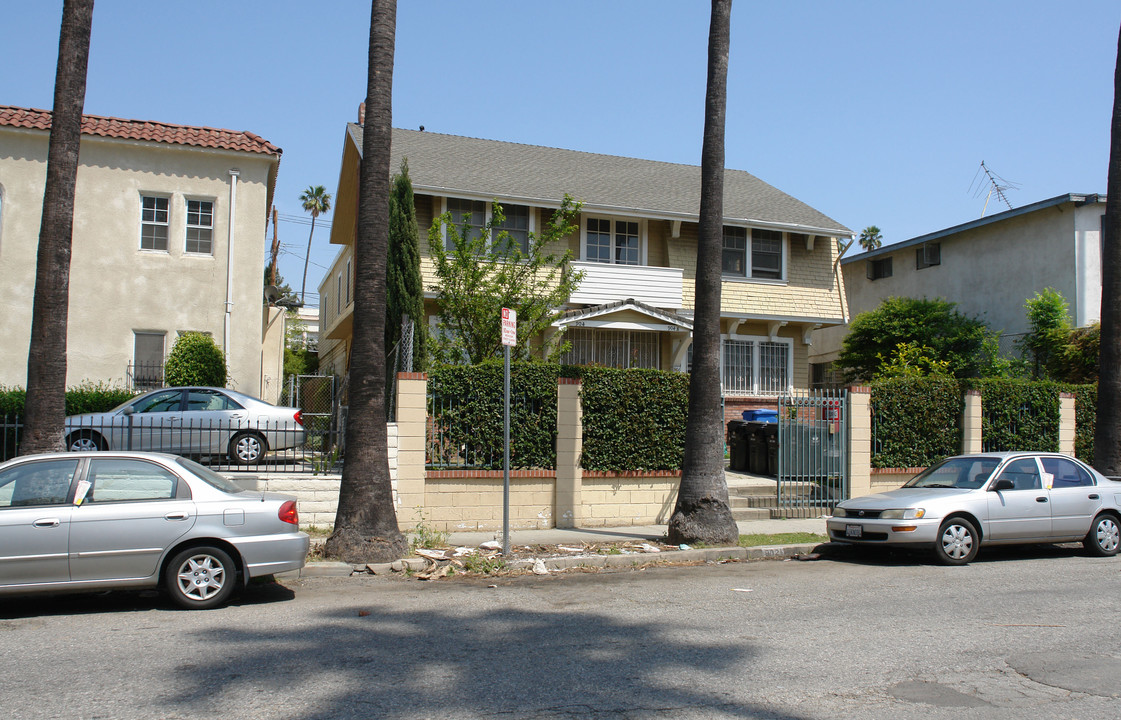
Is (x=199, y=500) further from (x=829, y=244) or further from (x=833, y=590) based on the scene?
(x=829, y=244)

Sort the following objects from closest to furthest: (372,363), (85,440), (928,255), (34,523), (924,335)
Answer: (34,523) → (372,363) → (85,440) → (924,335) → (928,255)

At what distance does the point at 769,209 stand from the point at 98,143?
16685 mm

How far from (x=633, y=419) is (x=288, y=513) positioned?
6698mm

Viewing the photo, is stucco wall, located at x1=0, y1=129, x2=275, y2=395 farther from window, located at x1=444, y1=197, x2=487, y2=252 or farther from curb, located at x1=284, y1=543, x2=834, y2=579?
curb, located at x1=284, y1=543, x2=834, y2=579

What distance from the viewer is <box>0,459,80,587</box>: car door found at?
7.45 meters

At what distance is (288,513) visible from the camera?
8352 mm

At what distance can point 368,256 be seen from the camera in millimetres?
10828

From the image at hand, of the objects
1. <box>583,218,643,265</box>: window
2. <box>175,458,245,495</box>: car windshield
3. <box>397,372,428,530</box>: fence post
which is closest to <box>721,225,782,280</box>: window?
<box>583,218,643,265</box>: window

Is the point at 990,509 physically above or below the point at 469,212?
below

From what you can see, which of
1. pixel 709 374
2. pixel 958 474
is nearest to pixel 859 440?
pixel 958 474

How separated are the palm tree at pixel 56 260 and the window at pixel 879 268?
87.4ft

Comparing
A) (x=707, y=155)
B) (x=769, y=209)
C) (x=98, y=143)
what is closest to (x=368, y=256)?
(x=707, y=155)

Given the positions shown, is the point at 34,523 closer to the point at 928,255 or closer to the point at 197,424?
the point at 197,424

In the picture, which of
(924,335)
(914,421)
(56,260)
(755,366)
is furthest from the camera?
(924,335)
